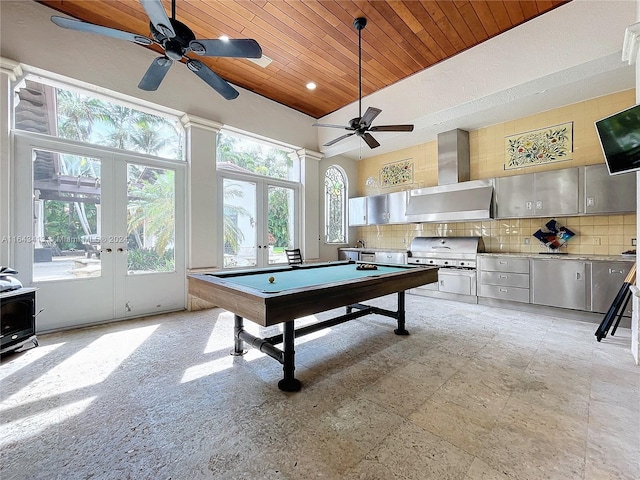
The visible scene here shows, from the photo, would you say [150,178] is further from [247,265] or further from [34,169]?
[247,265]

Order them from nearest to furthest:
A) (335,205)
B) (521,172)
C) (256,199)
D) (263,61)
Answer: (263,61) < (521,172) < (256,199) < (335,205)

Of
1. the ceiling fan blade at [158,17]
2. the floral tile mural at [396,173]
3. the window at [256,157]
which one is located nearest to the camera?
the ceiling fan blade at [158,17]

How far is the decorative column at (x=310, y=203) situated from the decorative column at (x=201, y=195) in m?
1.97

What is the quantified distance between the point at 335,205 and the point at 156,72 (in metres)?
4.94

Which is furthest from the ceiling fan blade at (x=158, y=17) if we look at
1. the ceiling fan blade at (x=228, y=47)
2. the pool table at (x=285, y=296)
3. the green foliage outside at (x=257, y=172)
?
the green foliage outside at (x=257, y=172)

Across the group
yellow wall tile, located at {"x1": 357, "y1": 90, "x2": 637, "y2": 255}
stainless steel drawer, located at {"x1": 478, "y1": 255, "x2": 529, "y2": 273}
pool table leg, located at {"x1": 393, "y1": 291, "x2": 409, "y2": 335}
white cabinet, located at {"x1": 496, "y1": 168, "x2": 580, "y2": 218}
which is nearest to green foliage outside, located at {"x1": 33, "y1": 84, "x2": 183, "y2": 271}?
pool table leg, located at {"x1": 393, "y1": 291, "x2": 409, "y2": 335}

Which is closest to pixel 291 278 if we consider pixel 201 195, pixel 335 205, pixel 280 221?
pixel 201 195

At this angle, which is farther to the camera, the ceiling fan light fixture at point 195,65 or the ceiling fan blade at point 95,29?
the ceiling fan light fixture at point 195,65

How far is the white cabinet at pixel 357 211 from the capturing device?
263 inches

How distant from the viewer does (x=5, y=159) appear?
9.87 ft

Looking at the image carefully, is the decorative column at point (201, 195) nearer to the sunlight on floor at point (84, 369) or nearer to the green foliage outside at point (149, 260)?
the green foliage outside at point (149, 260)

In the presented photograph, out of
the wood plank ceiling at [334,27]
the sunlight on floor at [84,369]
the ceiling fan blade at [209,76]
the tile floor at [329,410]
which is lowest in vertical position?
the tile floor at [329,410]

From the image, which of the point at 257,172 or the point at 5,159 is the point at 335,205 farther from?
the point at 5,159

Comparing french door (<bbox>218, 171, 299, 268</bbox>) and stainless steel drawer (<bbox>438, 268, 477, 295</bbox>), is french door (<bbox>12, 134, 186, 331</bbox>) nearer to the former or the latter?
french door (<bbox>218, 171, 299, 268</bbox>)
